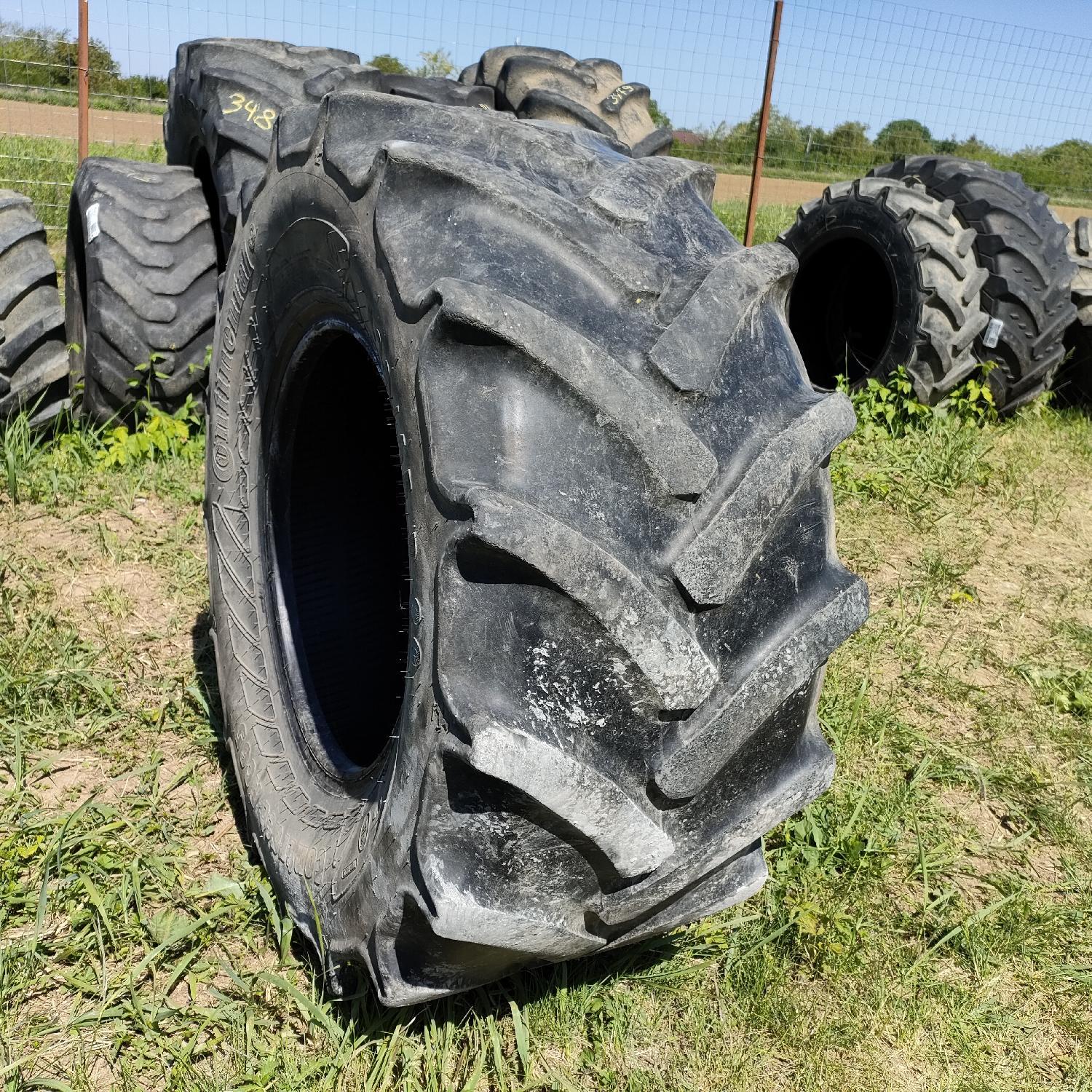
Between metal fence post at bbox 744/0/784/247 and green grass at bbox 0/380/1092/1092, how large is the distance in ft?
20.3

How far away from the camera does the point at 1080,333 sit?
561 centimetres

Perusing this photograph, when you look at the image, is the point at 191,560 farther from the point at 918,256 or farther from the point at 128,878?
the point at 918,256

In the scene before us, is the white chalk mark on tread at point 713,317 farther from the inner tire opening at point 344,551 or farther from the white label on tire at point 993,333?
the white label on tire at point 993,333

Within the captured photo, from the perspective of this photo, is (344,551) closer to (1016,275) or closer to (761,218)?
(1016,275)

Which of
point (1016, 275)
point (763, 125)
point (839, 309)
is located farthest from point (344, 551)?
point (763, 125)

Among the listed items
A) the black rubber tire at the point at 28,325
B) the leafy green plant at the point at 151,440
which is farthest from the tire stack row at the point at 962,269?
the black rubber tire at the point at 28,325

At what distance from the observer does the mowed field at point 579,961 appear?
5.72 feet

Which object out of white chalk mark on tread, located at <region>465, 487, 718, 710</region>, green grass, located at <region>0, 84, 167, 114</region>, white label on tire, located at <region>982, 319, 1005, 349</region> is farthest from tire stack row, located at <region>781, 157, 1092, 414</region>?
green grass, located at <region>0, 84, 167, 114</region>

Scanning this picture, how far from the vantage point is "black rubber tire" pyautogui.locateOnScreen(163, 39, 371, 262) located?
331 cm

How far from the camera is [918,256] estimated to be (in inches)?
193

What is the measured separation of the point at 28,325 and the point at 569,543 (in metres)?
2.97

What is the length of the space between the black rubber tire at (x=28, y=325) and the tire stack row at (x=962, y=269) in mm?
3089

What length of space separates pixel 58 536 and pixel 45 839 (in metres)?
1.43

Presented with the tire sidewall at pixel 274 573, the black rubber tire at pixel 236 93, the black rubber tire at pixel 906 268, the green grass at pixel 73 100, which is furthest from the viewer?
the green grass at pixel 73 100
